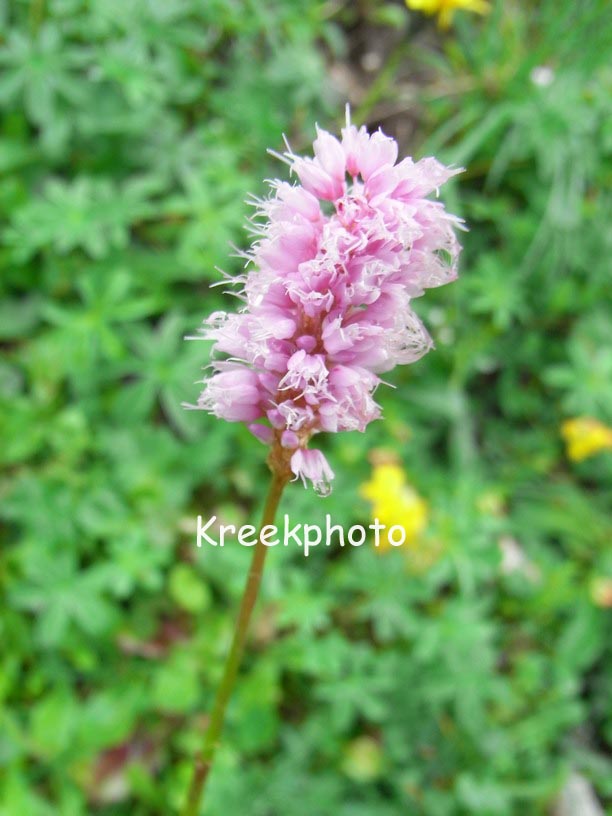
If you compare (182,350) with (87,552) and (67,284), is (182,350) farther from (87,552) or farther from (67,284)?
(87,552)

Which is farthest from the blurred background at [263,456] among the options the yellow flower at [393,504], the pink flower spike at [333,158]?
the pink flower spike at [333,158]

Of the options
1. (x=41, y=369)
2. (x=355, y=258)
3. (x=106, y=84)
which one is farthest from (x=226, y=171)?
(x=355, y=258)

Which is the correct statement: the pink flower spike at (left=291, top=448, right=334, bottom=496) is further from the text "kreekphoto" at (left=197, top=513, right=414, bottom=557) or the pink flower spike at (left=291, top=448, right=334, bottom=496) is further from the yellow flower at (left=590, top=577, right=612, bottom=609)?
the yellow flower at (left=590, top=577, right=612, bottom=609)

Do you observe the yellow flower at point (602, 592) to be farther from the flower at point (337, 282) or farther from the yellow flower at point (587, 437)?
the flower at point (337, 282)

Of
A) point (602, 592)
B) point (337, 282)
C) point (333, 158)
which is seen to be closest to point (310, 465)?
point (337, 282)

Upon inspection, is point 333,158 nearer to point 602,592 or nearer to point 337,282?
point 337,282

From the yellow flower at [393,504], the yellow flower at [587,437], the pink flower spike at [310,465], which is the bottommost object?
the pink flower spike at [310,465]

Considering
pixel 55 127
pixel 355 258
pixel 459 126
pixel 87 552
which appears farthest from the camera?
pixel 459 126
